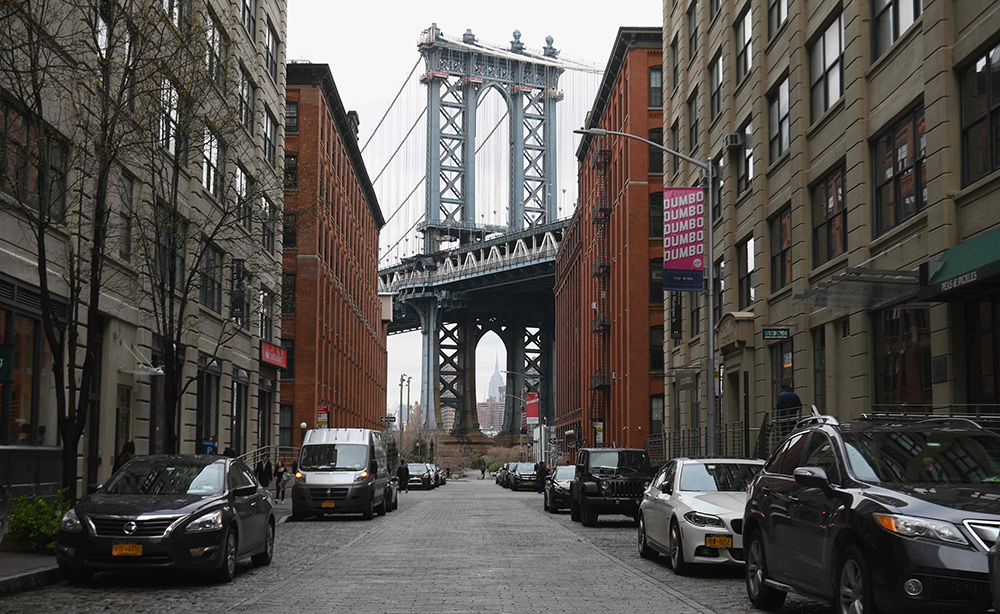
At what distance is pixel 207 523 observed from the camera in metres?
13.4

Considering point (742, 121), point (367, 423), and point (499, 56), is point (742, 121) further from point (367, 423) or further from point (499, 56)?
point (499, 56)

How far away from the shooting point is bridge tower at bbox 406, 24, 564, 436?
13025cm

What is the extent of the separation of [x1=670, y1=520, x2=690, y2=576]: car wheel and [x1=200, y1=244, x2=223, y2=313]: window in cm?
2173

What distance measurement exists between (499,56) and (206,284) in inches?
4353

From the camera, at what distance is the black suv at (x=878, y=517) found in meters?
7.75

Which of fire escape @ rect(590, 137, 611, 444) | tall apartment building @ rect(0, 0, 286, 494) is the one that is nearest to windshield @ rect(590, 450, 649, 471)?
tall apartment building @ rect(0, 0, 286, 494)

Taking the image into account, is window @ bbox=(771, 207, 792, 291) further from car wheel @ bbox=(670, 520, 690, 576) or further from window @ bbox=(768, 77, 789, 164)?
car wheel @ bbox=(670, 520, 690, 576)

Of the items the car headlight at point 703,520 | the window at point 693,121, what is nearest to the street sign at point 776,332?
the car headlight at point 703,520

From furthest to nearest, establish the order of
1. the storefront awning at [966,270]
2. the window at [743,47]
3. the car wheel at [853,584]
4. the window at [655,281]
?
1. the window at [655,281]
2. the window at [743,47]
3. the storefront awning at [966,270]
4. the car wheel at [853,584]

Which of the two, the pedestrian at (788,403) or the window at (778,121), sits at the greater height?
the window at (778,121)

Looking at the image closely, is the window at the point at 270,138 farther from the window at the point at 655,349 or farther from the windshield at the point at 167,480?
the windshield at the point at 167,480

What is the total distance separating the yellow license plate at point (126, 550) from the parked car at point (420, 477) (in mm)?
52569

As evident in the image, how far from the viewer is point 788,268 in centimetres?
2825

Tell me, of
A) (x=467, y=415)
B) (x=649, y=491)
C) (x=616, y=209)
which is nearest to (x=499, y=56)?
(x=467, y=415)
